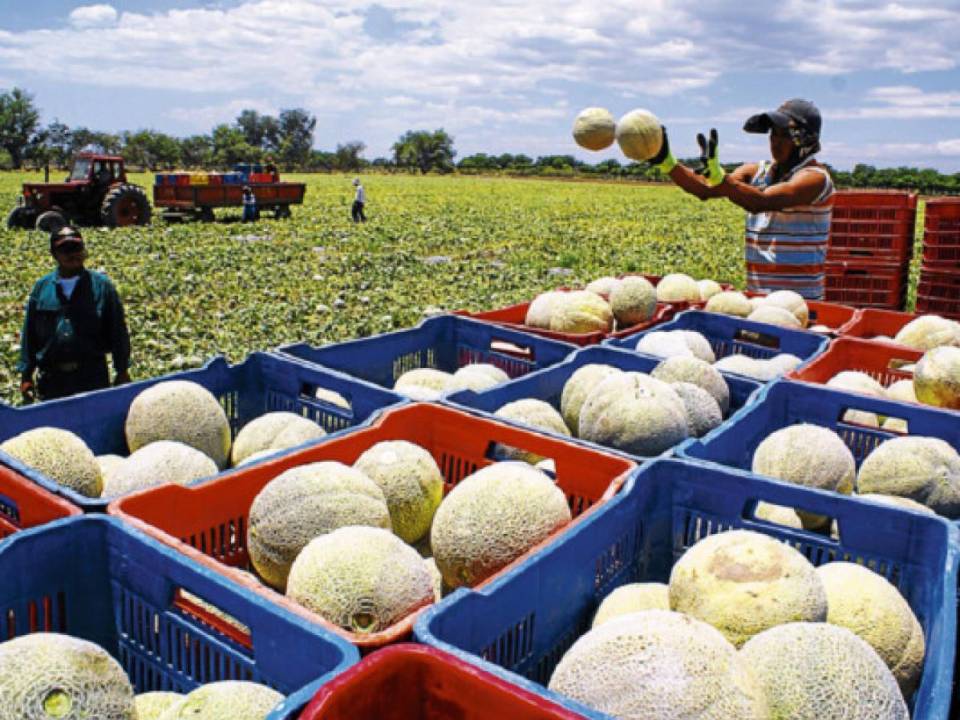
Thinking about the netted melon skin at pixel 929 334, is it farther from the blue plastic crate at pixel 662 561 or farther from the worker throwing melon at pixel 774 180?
the blue plastic crate at pixel 662 561

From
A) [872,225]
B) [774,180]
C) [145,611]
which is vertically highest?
[774,180]

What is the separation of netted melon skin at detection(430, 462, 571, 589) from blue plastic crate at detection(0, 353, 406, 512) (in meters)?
0.99

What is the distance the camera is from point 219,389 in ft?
13.9

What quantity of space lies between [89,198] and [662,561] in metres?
21.9

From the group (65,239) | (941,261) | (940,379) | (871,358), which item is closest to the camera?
(940,379)

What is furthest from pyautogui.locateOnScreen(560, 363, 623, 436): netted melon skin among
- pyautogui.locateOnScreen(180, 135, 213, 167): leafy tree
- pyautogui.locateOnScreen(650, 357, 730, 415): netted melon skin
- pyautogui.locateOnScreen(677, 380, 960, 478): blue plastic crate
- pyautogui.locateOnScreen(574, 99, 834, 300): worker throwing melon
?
pyautogui.locateOnScreen(180, 135, 213, 167): leafy tree

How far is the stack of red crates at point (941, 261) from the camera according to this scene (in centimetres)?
726

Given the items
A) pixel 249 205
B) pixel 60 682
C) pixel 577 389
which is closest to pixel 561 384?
pixel 577 389

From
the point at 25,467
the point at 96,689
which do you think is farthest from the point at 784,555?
the point at 25,467

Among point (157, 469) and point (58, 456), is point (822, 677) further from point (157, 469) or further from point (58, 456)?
point (58, 456)

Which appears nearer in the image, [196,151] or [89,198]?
[89,198]

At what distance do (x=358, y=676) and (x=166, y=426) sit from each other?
230 centimetres

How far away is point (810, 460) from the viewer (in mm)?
3404

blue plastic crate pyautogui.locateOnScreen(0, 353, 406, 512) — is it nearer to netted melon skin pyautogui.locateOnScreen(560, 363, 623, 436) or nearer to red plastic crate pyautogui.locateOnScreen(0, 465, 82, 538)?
red plastic crate pyautogui.locateOnScreen(0, 465, 82, 538)
